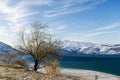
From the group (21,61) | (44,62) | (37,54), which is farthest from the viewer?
(21,61)

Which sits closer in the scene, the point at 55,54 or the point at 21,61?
the point at 55,54

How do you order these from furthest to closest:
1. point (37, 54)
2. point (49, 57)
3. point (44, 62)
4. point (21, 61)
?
point (21, 61)
point (44, 62)
point (49, 57)
point (37, 54)

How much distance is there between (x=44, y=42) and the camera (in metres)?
42.9

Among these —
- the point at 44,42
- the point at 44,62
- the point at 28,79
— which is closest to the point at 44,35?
the point at 44,42

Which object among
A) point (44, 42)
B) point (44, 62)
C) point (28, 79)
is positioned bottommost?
point (28, 79)

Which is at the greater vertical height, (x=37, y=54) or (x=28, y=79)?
(x=37, y=54)

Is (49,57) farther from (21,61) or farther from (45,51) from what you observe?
(21,61)

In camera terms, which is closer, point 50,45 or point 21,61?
point 50,45

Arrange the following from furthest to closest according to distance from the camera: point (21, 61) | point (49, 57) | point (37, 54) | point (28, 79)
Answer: point (21, 61), point (49, 57), point (37, 54), point (28, 79)

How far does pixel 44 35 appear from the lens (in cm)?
4334

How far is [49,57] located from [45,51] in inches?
116

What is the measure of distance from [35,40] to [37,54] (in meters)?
2.93

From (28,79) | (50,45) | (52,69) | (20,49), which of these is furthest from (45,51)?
(28,79)

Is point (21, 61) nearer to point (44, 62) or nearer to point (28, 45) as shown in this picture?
point (44, 62)
